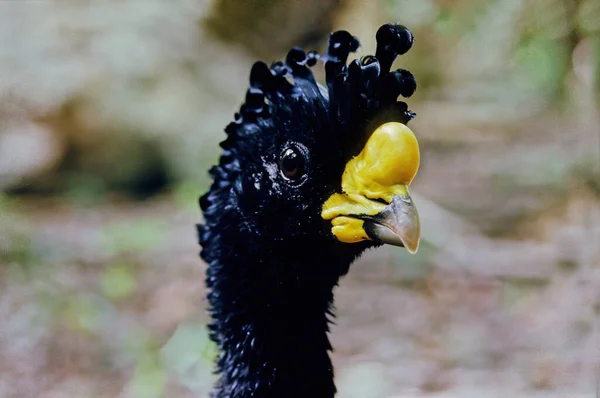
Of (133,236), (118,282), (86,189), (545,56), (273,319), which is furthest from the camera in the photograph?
(86,189)

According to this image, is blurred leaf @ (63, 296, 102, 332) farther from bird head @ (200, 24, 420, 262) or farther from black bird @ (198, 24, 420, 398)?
bird head @ (200, 24, 420, 262)

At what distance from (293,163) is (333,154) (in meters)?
0.12

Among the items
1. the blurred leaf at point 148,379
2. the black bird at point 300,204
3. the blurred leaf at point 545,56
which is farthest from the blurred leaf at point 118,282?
the blurred leaf at point 545,56

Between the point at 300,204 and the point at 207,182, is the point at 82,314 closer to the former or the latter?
the point at 207,182

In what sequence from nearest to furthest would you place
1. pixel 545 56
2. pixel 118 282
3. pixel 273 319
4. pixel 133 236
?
pixel 273 319 → pixel 545 56 → pixel 118 282 → pixel 133 236

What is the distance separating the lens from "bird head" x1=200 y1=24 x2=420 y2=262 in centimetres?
180

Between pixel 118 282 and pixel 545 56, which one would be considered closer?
pixel 545 56

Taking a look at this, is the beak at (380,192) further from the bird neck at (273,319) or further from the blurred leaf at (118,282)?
the blurred leaf at (118,282)

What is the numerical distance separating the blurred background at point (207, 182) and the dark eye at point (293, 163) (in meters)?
2.13

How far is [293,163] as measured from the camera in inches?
74.7

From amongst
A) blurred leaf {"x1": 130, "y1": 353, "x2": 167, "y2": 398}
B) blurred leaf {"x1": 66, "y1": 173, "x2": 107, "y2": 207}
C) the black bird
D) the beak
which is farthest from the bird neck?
blurred leaf {"x1": 66, "y1": 173, "x2": 107, "y2": 207}

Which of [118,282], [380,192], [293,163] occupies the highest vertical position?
[118,282]

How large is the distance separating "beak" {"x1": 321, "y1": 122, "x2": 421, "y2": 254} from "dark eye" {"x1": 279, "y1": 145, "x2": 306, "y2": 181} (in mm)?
132

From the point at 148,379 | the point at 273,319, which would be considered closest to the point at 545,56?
the point at 273,319
